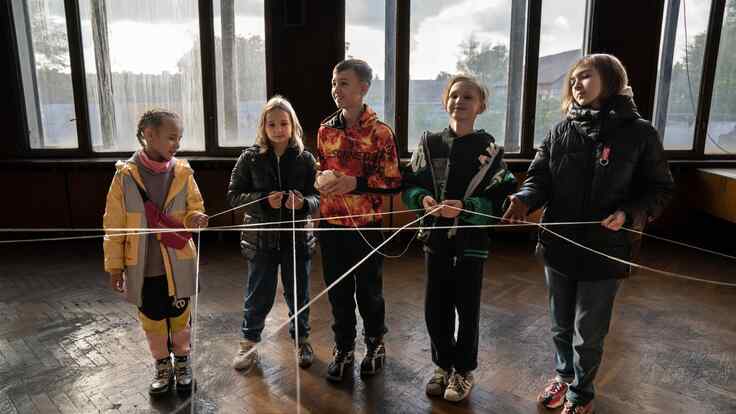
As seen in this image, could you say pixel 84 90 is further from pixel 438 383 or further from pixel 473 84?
pixel 438 383

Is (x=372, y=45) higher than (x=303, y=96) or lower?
higher

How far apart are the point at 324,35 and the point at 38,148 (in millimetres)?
3688

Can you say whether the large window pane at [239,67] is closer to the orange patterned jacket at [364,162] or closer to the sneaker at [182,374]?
the orange patterned jacket at [364,162]

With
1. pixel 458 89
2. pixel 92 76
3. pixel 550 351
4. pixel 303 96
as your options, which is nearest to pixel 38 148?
pixel 92 76

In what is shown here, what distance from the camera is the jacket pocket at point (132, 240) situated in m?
2.33

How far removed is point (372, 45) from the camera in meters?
5.66

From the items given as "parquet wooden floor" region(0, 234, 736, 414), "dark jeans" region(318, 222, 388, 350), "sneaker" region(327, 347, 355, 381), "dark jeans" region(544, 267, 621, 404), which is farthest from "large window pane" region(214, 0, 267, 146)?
"dark jeans" region(544, 267, 621, 404)

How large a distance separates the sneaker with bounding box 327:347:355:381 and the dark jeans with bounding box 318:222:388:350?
3 centimetres

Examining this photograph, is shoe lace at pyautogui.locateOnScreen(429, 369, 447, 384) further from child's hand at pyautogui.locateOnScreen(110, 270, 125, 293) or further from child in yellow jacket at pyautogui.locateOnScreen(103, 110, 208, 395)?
child's hand at pyautogui.locateOnScreen(110, 270, 125, 293)

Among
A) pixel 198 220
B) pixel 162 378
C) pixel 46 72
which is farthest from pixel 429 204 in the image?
pixel 46 72

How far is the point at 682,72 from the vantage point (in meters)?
5.66

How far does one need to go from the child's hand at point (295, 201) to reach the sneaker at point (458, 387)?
1.20 metres

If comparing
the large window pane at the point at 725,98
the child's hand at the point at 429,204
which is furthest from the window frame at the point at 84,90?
the large window pane at the point at 725,98

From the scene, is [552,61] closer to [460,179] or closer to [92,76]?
[460,179]
